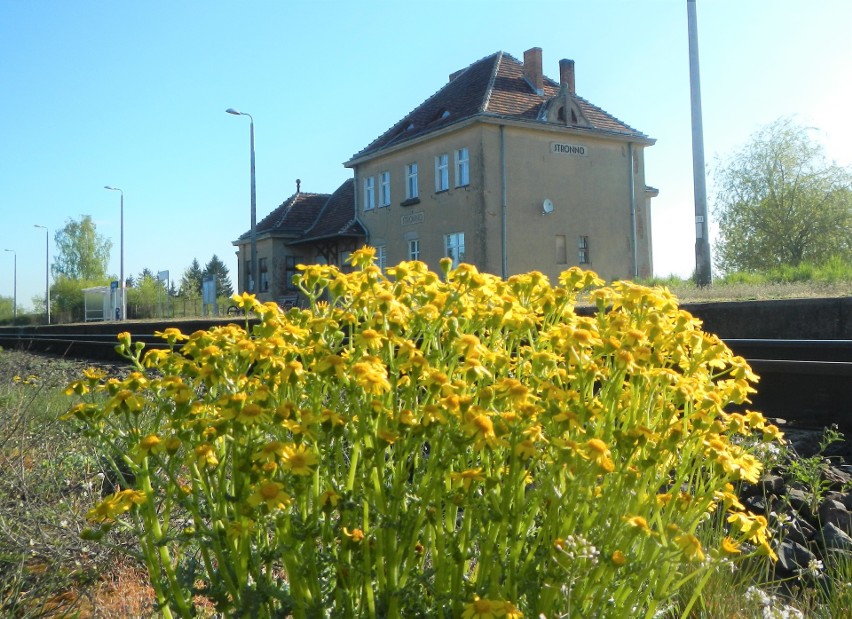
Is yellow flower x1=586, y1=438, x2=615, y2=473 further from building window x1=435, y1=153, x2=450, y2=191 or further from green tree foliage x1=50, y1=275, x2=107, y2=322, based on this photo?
green tree foliage x1=50, y1=275, x2=107, y2=322

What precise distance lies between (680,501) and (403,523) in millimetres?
765

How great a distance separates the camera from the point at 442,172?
30953 millimetres

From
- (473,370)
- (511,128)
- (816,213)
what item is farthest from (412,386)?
(816,213)

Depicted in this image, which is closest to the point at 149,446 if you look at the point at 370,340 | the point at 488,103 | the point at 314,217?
the point at 370,340

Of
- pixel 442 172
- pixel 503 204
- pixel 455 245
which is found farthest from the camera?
pixel 442 172

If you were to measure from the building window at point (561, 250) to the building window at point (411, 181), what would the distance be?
5574 millimetres

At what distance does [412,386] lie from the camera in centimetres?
213

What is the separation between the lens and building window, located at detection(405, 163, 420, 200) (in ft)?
106

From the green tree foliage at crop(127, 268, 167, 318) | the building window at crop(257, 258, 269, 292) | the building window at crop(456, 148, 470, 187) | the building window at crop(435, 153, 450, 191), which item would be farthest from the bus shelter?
the building window at crop(456, 148, 470, 187)

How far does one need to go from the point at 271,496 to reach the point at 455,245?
28.3 metres

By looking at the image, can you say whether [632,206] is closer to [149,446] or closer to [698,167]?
[698,167]

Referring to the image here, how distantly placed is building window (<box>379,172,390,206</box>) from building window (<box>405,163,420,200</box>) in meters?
1.28

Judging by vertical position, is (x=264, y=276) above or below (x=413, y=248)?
below

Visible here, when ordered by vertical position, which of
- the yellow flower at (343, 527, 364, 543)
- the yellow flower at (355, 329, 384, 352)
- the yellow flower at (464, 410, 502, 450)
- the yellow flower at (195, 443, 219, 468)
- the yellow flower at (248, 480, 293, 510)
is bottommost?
the yellow flower at (343, 527, 364, 543)
